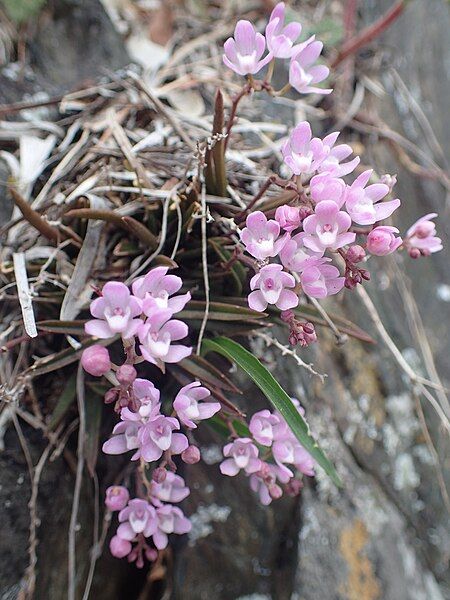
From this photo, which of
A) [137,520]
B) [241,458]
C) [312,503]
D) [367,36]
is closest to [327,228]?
[241,458]

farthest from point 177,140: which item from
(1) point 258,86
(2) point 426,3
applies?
(2) point 426,3

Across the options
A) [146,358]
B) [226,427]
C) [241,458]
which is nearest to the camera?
[146,358]

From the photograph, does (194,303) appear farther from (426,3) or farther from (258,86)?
(426,3)

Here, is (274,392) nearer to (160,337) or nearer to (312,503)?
(160,337)

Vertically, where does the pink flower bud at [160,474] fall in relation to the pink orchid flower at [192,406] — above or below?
below

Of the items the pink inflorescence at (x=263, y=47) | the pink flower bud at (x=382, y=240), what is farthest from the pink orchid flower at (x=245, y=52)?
the pink flower bud at (x=382, y=240)

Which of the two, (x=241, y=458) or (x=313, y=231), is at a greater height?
(x=313, y=231)

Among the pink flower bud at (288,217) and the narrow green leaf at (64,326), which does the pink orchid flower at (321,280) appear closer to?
the pink flower bud at (288,217)
